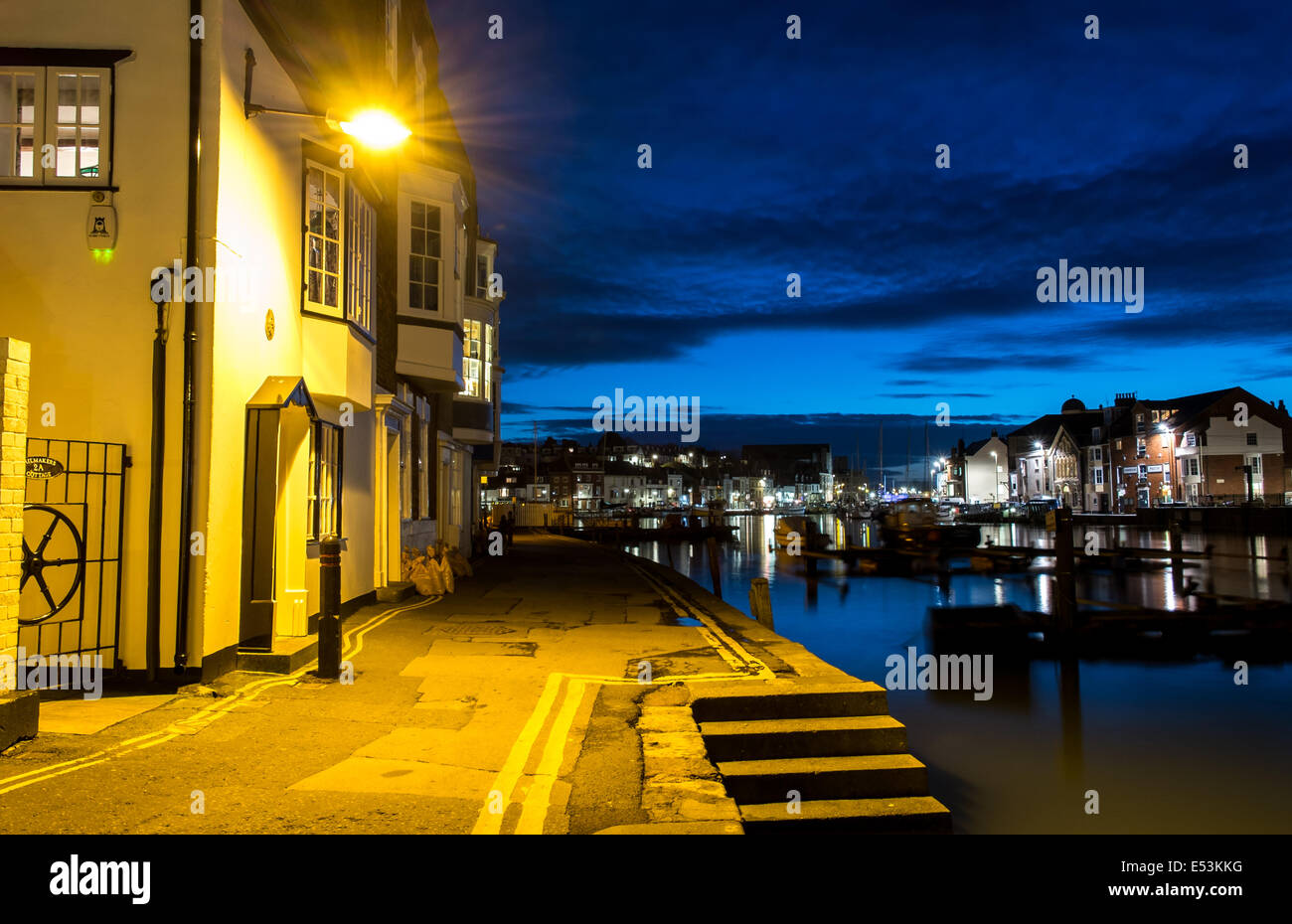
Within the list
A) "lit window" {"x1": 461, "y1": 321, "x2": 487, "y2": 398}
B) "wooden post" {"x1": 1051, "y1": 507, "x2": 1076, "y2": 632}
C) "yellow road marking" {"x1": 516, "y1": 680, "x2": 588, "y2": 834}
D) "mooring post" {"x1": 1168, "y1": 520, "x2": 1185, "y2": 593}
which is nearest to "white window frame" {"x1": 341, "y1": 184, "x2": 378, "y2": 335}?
"yellow road marking" {"x1": 516, "y1": 680, "x2": 588, "y2": 834}

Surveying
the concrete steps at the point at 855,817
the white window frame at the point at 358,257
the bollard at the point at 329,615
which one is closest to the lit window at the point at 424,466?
the white window frame at the point at 358,257

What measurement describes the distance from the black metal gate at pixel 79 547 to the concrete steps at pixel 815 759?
574 cm

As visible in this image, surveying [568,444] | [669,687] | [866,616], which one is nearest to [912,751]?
[669,687]

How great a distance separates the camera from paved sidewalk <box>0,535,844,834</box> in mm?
5098

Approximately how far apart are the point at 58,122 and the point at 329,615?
5.63 meters

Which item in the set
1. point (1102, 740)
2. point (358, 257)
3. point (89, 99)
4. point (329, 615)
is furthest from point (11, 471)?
point (1102, 740)

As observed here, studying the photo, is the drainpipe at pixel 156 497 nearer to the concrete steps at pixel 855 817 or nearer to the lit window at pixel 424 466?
the concrete steps at pixel 855 817

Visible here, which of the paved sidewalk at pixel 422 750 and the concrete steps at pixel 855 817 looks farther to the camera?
the concrete steps at pixel 855 817

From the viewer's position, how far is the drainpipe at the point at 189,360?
8.32 meters

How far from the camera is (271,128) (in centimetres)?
990

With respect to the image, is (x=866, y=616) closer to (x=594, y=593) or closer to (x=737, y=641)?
(x=594, y=593)

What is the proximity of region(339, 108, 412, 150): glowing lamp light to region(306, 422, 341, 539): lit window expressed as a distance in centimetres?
453

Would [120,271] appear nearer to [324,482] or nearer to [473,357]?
[324,482]

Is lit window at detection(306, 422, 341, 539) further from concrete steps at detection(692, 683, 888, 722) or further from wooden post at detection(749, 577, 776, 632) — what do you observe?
wooden post at detection(749, 577, 776, 632)
